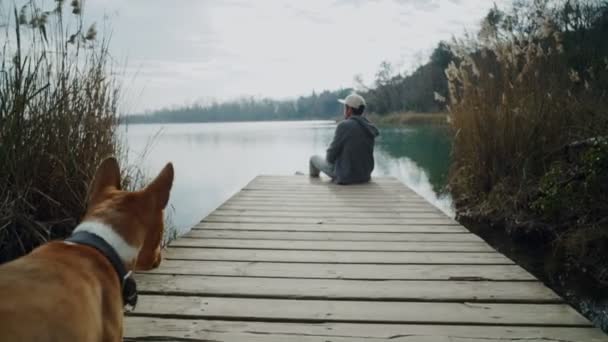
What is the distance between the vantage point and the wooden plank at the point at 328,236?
2611 mm

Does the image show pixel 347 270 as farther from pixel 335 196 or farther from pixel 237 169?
pixel 237 169

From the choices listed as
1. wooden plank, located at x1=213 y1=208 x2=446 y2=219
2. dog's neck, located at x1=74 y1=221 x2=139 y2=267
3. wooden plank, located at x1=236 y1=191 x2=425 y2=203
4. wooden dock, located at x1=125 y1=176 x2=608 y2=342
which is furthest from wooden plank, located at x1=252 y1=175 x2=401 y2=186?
dog's neck, located at x1=74 y1=221 x2=139 y2=267

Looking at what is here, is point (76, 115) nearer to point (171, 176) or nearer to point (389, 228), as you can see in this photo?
point (171, 176)

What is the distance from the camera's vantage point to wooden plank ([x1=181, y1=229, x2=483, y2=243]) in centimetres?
261

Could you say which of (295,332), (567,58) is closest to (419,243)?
(295,332)

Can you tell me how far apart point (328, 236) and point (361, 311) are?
3.81ft

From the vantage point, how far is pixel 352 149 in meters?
4.94

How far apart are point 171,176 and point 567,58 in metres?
5.14

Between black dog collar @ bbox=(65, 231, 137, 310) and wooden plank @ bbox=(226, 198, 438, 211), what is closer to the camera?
black dog collar @ bbox=(65, 231, 137, 310)

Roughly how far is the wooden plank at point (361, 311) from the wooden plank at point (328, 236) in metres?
0.99

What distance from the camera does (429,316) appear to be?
150 centimetres

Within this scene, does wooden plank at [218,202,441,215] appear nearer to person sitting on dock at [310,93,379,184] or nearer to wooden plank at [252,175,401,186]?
person sitting on dock at [310,93,379,184]

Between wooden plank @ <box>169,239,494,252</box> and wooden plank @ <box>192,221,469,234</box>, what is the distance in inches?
12.5

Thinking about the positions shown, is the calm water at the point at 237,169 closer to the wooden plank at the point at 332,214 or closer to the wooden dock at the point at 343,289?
the wooden plank at the point at 332,214
